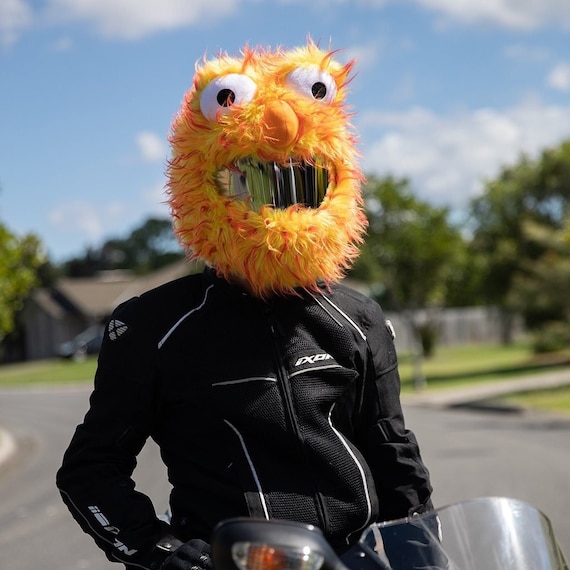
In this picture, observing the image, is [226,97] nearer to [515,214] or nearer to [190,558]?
[190,558]

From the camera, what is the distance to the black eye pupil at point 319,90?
239 cm

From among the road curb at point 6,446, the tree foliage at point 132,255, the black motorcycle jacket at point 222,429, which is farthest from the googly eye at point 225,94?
the tree foliage at point 132,255

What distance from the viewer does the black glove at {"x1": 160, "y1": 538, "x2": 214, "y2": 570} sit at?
1950mm

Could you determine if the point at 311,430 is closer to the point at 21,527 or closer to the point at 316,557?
the point at 316,557

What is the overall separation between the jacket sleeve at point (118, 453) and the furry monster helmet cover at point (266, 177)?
0.29m

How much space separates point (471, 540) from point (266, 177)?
3.07 ft

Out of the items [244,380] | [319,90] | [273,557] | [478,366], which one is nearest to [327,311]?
[244,380]

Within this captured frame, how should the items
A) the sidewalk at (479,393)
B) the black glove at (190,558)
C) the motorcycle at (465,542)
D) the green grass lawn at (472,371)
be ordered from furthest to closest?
the sidewalk at (479,393) < the green grass lawn at (472,371) < the black glove at (190,558) < the motorcycle at (465,542)

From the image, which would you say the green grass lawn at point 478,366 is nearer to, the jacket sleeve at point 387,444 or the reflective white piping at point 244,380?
the jacket sleeve at point 387,444

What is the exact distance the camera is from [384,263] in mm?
25812

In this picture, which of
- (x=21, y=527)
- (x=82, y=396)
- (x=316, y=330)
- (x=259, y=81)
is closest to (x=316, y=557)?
(x=316, y=330)

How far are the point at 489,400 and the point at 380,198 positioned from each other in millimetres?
6802

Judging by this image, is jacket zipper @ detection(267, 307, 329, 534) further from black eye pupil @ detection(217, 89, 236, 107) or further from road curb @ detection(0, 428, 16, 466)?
road curb @ detection(0, 428, 16, 466)

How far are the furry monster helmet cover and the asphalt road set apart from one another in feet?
16.3
